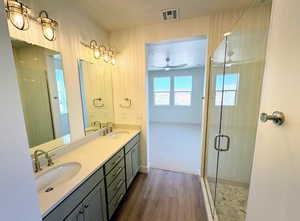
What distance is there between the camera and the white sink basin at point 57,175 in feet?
3.84

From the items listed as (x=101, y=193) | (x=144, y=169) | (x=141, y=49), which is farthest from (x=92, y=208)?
(x=141, y=49)

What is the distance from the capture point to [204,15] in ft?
6.46

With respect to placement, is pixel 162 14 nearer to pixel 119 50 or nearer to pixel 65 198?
pixel 119 50

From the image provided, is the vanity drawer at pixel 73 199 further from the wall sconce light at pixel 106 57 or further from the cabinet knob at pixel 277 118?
the wall sconce light at pixel 106 57

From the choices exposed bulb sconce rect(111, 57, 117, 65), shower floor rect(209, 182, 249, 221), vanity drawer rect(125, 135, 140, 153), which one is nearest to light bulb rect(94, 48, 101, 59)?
exposed bulb sconce rect(111, 57, 117, 65)

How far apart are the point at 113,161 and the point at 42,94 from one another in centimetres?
106

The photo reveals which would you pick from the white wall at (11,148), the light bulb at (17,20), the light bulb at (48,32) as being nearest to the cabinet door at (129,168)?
the white wall at (11,148)

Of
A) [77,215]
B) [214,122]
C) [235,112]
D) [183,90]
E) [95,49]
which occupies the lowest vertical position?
[77,215]

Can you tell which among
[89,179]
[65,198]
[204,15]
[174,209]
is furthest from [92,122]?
[204,15]

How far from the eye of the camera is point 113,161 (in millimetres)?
1612

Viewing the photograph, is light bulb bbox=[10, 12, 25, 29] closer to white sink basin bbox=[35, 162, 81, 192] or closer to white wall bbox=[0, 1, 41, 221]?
white wall bbox=[0, 1, 41, 221]

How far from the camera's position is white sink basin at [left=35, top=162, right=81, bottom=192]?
1.17 metres

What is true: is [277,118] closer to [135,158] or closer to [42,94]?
[42,94]

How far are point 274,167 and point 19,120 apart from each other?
117cm
